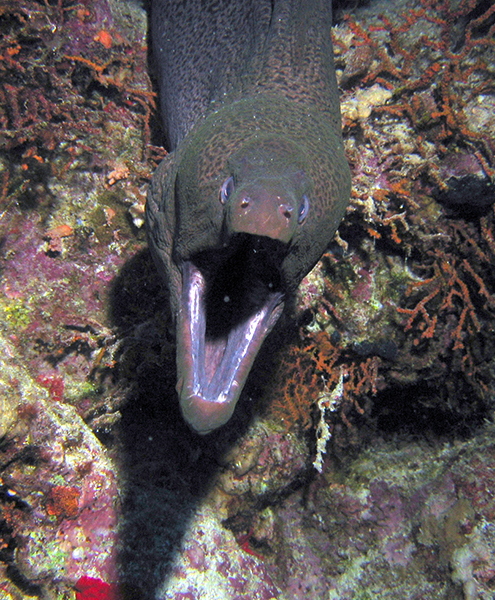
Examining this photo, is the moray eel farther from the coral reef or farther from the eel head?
the coral reef

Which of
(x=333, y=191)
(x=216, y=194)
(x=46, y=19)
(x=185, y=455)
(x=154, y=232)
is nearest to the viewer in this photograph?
(x=216, y=194)

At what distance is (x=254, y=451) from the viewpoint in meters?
3.55

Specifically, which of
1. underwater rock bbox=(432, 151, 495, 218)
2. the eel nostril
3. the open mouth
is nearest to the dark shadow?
the open mouth

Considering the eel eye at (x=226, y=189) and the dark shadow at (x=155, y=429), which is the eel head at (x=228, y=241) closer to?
the eel eye at (x=226, y=189)

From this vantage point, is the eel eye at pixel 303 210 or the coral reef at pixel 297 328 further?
the coral reef at pixel 297 328

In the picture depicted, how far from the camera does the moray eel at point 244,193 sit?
73.5 inches

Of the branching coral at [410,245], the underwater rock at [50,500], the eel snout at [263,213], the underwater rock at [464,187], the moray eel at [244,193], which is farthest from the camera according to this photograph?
the branching coral at [410,245]

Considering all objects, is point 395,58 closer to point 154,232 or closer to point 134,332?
point 154,232

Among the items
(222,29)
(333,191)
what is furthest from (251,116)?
(222,29)

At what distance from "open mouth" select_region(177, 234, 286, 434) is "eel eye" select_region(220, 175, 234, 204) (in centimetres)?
22

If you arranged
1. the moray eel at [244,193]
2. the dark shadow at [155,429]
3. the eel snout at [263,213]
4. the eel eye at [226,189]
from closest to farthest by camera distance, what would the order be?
the eel snout at [263,213] → the moray eel at [244,193] → the eel eye at [226,189] → the dark shadow at [155,429]

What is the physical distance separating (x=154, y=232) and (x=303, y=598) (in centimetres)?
374

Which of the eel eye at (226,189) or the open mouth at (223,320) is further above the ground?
the eel eye at (226,189)

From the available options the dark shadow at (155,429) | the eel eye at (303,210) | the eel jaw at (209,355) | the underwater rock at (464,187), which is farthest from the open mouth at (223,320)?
the underwater rock at (464,187)
